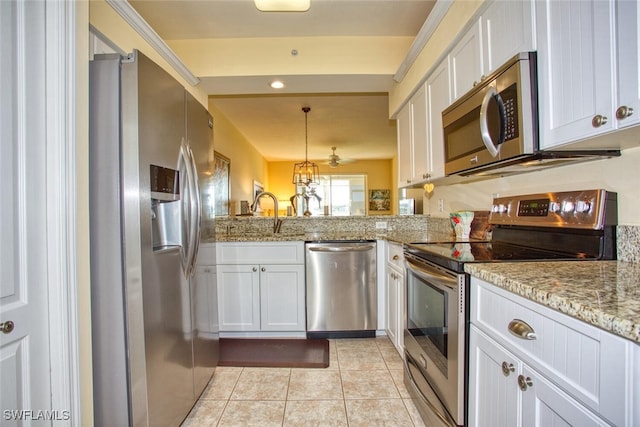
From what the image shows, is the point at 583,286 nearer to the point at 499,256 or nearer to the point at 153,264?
the point at 499,256

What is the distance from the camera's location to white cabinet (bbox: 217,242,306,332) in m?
2.48

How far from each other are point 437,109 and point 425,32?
0.51m

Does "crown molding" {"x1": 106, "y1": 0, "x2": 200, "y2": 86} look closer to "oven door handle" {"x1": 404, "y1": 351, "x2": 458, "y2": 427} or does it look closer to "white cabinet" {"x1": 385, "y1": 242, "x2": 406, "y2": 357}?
"white cabinet" {"x1": 385, "y1": 242, "x2": 406, "y2": 357}

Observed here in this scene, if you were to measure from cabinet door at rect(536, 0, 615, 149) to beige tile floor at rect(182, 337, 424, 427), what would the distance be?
1531 millimetres

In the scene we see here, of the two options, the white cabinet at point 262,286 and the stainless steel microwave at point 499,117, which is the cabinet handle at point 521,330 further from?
the white cabinet at point 262,286

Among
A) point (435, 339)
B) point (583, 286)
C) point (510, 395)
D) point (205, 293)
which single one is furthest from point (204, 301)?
point (583, 286)

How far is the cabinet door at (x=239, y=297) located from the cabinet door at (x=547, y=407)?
2.03m

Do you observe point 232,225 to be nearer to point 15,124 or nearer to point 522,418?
point 15,124

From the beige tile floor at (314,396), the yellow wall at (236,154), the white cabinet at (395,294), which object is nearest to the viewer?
the beige tile floor at (314,396)

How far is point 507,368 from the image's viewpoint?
2.78ft

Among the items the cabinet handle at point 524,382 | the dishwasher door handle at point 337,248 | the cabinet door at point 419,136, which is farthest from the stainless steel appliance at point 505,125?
the dishwasher door handle at point 337,248

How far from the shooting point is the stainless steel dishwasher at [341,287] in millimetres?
2463

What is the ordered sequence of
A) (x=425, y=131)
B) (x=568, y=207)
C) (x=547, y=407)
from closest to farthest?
(x=547, y=407)
(x=568, y=207)
(x=425, y=131)

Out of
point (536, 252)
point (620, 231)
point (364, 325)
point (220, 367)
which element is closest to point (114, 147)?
point (220, 367)
